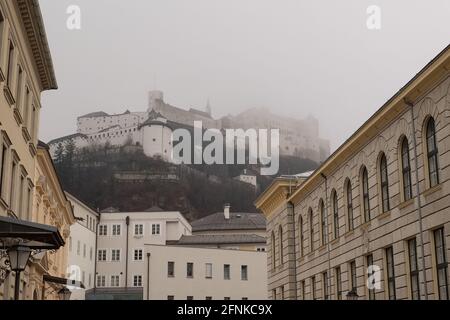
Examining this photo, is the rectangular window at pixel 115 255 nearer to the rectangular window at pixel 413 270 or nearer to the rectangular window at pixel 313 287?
the rectangular window at pixel 313 287

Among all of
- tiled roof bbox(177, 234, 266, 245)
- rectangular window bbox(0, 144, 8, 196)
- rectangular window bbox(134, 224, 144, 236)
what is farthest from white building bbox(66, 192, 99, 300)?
rectangular window bbox(0, 144, 8, 196)

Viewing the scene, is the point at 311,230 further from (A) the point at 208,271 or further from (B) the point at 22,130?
(A) the point at 208,271

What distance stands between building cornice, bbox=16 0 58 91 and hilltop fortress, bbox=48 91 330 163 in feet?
37.2

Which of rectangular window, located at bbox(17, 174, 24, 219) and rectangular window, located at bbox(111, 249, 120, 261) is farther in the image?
rectangular window, located at bbox(111, 249, 120, 261)

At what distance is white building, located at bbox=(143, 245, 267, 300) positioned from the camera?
62281mm

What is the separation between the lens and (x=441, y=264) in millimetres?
21641

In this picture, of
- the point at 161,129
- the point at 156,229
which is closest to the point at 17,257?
the point at 161,129

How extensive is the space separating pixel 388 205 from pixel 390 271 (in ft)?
7.57

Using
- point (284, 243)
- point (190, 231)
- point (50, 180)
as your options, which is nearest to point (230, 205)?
point (190, 231)

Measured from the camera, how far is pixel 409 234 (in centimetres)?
2366

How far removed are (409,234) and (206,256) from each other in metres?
41.8

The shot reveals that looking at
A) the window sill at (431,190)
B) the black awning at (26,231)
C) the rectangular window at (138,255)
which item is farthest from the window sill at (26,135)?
the rectangular window at (138,255)

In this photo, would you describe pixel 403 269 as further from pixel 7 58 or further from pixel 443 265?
pixel 7 58

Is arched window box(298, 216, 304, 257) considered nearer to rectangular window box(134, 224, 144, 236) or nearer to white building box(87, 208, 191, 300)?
white building box(87, 208, 191, 300)
